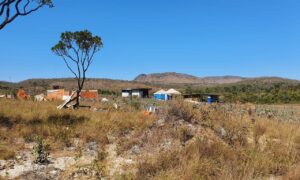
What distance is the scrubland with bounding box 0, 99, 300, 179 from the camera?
5547mm

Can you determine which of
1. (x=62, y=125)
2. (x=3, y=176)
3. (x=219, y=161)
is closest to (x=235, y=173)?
(x=219, y=161)

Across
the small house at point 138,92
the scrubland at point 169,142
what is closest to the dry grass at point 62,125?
the scrubland at point 169,142

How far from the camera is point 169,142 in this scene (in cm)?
753

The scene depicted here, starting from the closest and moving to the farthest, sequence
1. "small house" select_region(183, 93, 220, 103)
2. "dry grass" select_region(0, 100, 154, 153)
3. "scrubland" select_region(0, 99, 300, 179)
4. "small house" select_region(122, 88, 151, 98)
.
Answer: "scrubland" select_region(0, 99, 300, 179)
"dry grass" select_region(0, 100, 154, 153)
"small house" select_region(183, 93, 220, 103)
"small house" select_region(122, 88, 151, 98)

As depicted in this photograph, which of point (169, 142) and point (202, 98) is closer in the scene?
point (169, 142)

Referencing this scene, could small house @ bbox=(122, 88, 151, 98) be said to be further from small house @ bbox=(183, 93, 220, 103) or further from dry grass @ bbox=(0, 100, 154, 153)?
dry grass @ bbox=(0, 100, 154, 153)

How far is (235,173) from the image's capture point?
497 centimetres

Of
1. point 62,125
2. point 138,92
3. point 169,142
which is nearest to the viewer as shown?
point 169,142

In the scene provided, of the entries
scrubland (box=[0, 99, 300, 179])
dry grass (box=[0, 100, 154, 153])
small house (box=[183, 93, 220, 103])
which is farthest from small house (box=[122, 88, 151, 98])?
scrubland (box=[0, 99, 300, 179])

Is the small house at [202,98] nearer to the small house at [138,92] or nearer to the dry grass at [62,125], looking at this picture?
the dry grass at [62,125]

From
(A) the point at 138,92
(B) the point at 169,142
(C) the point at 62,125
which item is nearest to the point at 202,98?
(C) the point at 62,125

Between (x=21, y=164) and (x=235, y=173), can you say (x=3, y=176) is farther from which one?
(x=235, y=173)

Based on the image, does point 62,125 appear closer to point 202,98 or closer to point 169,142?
point 169,142

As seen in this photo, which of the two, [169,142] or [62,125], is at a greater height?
Result: [62,125]
